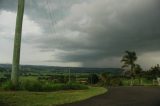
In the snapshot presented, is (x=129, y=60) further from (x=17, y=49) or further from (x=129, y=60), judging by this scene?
(x=17, y=49)

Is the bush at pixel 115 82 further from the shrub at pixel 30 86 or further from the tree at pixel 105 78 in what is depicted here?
the shrub at pixel 30 86

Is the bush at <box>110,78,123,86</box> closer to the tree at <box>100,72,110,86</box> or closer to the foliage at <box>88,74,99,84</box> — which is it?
the tree at <box>100,72,110,86</box>

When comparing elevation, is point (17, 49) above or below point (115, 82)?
above

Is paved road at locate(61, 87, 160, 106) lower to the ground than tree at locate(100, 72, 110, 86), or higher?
lower

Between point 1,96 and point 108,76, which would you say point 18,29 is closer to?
point 1,96

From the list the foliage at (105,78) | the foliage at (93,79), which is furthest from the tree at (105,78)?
the foliage at (93,79)

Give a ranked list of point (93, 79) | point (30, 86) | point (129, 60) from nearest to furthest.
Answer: point (30, 86) < point (93, 79) < point (129, 60)

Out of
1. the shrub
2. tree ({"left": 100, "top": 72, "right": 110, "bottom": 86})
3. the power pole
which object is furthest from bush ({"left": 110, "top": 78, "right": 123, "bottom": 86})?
the power pole

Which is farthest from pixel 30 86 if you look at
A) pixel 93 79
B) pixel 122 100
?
pixel 93 79

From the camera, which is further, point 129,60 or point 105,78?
point 129,60

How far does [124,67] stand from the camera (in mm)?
92000

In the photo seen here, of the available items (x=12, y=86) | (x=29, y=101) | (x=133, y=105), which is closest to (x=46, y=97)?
(x=29, y=101)

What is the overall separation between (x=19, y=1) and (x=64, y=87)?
320 inches

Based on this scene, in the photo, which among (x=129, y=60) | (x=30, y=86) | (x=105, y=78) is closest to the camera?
(x=30, y=86)
